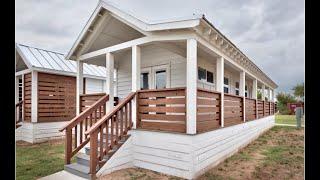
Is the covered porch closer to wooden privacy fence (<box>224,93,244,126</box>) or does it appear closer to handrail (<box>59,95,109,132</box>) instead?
wooden privacy fence (<box>224,93,244,126</box>)

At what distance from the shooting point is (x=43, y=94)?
10.0m

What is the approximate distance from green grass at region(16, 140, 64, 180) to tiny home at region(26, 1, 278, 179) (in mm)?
617

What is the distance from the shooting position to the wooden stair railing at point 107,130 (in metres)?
4.71

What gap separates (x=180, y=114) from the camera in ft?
17.4

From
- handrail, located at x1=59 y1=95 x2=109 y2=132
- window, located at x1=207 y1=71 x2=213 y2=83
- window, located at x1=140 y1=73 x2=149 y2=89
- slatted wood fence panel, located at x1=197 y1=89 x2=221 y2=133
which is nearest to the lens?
slatted wood fence panel, located at x1=197 y1=89 x2=221 y2=133

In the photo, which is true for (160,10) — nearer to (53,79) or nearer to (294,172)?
(294,172)

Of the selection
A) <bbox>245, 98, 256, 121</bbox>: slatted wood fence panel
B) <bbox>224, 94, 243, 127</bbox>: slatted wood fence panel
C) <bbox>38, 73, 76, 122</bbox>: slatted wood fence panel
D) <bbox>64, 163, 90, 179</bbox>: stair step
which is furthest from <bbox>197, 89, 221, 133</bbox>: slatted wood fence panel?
<bbox>38, 73, 76, 122</bbox>: slatted wood fence panel

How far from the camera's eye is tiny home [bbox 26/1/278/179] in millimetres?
4930

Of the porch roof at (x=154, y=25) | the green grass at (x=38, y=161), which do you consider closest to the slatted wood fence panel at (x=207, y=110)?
the porch roof at (x=154, y=25)

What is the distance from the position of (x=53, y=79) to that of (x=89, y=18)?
511cm

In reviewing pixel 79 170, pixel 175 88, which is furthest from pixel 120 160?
pixel 175 88

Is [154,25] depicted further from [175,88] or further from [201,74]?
[201,74]

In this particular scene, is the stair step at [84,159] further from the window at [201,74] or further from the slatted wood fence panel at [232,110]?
the window at [201,74]
